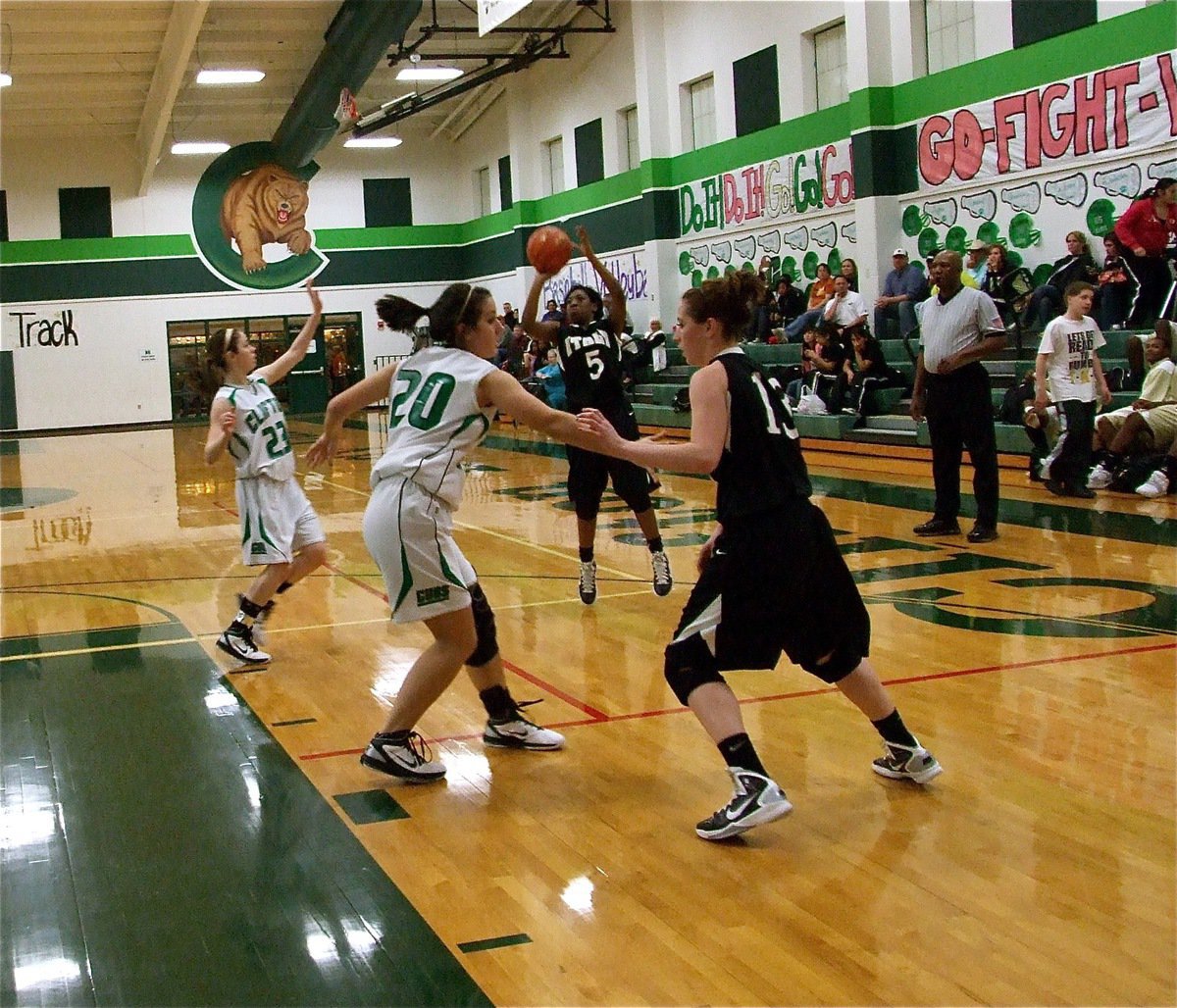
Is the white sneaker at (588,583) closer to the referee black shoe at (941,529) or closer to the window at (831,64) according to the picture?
the referee black shoe at (941,529)

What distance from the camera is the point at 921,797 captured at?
427cm

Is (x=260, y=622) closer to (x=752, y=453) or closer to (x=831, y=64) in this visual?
(x=752, y=453)

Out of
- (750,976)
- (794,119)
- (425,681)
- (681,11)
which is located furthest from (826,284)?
(750,976)

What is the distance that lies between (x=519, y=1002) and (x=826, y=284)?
1577 centimetres

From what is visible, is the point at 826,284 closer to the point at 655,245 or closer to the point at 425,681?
the point at 655,245

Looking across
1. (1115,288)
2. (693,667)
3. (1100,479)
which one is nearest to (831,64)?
(1115,288)

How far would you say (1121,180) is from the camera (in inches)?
559

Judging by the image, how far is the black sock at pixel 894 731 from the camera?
171 inches

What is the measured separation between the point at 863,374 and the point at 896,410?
1.80 feet

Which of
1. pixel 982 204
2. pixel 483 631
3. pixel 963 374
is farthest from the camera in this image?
pixel 982 204

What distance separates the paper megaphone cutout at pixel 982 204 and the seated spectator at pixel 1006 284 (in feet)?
3.74

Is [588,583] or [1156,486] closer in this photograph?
[588,583]

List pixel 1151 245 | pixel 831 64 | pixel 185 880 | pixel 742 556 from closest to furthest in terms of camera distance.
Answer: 1. pixel 185 880
2. pixel 742 556
3. pixel 1151 245
4. pixel 831 64

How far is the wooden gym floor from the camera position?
3174 mm
